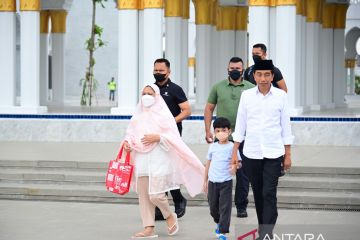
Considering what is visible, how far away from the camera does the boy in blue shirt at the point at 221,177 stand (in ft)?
27.9

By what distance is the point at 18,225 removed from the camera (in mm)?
9625

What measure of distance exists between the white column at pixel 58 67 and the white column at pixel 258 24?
8.49 m

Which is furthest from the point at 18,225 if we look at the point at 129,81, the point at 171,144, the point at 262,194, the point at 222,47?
the point at 222,47

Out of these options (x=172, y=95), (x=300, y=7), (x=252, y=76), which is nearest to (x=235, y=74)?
(x=172, y=95)

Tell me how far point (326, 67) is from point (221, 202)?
635 inches

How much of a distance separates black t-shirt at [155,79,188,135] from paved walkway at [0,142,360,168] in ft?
9.89

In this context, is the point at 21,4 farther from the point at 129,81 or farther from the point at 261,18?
the point at 261,18

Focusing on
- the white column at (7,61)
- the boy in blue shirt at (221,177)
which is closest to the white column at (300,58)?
the white column at (7,61)

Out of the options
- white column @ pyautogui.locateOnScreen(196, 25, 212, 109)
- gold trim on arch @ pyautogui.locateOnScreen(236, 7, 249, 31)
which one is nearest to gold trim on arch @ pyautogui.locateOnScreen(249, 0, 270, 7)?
white column @ pyautogui.locateOnScreen(196, 25, 212, 109)

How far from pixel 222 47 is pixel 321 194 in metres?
13.8

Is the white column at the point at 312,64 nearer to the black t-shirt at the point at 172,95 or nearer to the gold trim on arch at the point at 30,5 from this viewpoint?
the gold trim on arch at the point at 30,5

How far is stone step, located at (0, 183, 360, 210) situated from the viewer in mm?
10992

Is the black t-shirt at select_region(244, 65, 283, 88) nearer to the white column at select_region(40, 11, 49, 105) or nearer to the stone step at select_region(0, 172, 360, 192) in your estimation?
the stone step at select_region(0, 172, 360, 192)

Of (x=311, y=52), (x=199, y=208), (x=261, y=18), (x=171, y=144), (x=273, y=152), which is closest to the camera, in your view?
(x=273, y=152)
